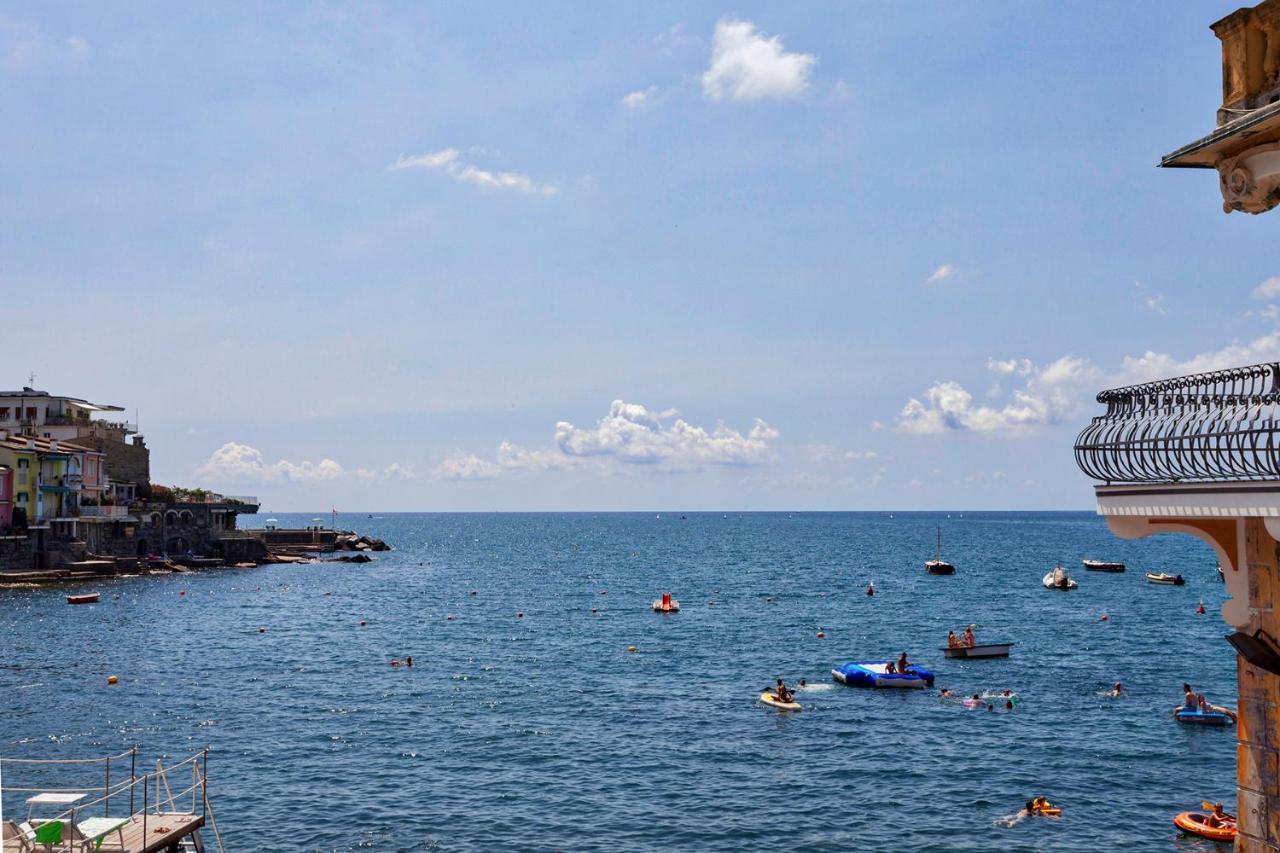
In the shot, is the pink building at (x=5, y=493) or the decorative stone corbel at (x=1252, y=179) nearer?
the decorative stone corbel at (x=1252, y=179)

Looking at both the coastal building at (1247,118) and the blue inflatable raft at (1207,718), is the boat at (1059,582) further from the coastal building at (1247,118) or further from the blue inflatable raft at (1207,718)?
the coastal building at (1247,118)

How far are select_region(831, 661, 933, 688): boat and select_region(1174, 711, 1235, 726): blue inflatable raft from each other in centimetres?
1290

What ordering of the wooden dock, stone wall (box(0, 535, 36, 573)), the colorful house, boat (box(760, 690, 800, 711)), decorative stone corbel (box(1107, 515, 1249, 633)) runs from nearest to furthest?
decorative stone corbel (box(1107, 515, 1249, 633)) → the wooden dock → boat (box(760, 690, 800, 711)) → stone wall (box(0, 535, 36, 573)) → the colorful house

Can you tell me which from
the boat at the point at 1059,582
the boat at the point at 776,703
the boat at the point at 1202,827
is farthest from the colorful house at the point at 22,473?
the boat at the point at 1202,827

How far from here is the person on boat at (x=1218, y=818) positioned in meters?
31.9

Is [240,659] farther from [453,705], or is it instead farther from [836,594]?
[836,594]

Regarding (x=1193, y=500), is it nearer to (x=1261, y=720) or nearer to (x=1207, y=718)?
(x=1261, y=720)

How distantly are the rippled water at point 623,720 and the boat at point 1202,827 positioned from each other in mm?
452

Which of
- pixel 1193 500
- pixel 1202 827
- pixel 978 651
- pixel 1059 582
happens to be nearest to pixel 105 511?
pixel 978 651

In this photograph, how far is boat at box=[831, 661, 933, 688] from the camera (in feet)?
180

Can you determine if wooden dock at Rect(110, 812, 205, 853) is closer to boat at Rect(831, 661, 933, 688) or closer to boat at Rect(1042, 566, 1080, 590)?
boat at Rect(831, 661, 933, 688)

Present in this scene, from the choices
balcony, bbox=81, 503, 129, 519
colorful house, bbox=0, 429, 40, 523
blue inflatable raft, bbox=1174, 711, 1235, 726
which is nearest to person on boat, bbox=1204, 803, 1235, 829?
blue inflatable raft, bbox=1174, 711, 1235, 726

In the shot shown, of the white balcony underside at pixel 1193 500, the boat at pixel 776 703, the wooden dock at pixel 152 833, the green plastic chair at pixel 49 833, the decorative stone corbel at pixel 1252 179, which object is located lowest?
the boat at pixel 776 703

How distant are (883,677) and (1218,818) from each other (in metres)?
23.2
